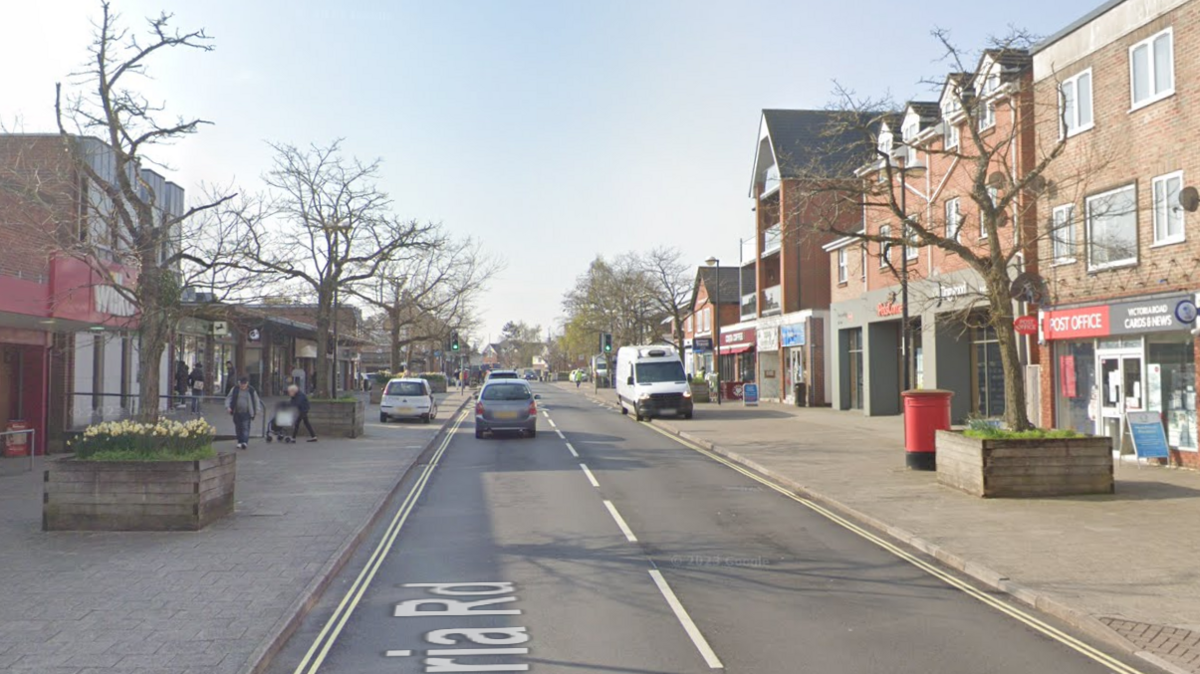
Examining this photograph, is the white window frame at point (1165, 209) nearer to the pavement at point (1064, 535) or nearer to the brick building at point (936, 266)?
the brick building at point (936, 266)

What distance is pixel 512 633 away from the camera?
273 inches

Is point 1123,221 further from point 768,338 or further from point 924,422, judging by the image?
point 768,338

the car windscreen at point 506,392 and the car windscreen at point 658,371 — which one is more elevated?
the car windscreen at point 658,371

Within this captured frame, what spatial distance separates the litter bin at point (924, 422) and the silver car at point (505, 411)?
11136 millimetres

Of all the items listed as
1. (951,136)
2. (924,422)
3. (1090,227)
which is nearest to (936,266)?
(951,136)

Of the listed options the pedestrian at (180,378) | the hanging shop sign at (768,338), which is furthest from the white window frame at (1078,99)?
the pedestrian at (180,378)

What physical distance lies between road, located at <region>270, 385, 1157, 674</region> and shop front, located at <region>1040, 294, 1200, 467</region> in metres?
7.97

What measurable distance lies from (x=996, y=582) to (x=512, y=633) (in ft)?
14.4

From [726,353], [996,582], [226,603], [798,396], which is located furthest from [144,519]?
[726,353]

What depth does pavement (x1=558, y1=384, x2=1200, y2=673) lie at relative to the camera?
7160 millimetres

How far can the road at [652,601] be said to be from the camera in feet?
20.7

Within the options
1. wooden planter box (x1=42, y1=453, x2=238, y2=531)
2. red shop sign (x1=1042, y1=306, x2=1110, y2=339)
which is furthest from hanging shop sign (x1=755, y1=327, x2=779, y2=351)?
wooden planter box (x1=42, y1=453, x2=238, y2=531)

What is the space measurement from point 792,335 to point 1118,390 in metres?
22.3

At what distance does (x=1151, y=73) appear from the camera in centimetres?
1723
